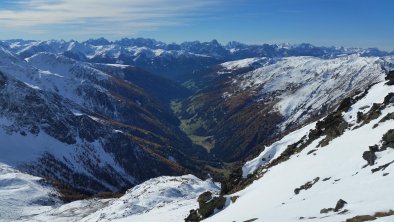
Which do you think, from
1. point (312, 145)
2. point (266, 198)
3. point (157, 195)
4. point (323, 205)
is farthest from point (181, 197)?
point (323, 205)

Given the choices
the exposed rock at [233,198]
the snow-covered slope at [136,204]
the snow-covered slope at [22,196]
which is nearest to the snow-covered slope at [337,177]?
the exposed rock at [233,198]

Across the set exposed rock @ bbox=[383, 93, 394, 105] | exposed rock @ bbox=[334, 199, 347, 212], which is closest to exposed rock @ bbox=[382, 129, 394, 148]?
exposed rock @ bbox=[334, 199, 347, 212]

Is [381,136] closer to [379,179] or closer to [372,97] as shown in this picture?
[379,179]

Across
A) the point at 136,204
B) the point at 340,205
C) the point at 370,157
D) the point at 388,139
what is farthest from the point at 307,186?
the point at 136,204

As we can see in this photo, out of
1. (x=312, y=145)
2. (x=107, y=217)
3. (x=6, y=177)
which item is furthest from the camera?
(x=6, y=177)

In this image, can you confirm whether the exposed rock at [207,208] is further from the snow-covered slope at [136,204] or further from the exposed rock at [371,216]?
the exposed rock at [371,216]

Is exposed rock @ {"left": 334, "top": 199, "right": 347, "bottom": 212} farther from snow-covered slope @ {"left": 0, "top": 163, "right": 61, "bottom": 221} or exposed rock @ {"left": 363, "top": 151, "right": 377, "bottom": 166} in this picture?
snow-covered slope @ {"left": 0, "top": 163, "right": 61, "bottom": 221}

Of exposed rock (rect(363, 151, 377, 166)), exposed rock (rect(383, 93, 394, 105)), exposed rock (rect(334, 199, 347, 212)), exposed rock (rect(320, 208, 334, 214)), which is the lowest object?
exposed rock (rect(320, 208, 334, 214))

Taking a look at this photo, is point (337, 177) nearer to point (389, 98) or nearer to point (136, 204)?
point (389, 98)

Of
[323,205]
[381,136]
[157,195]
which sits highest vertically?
[381,136]
